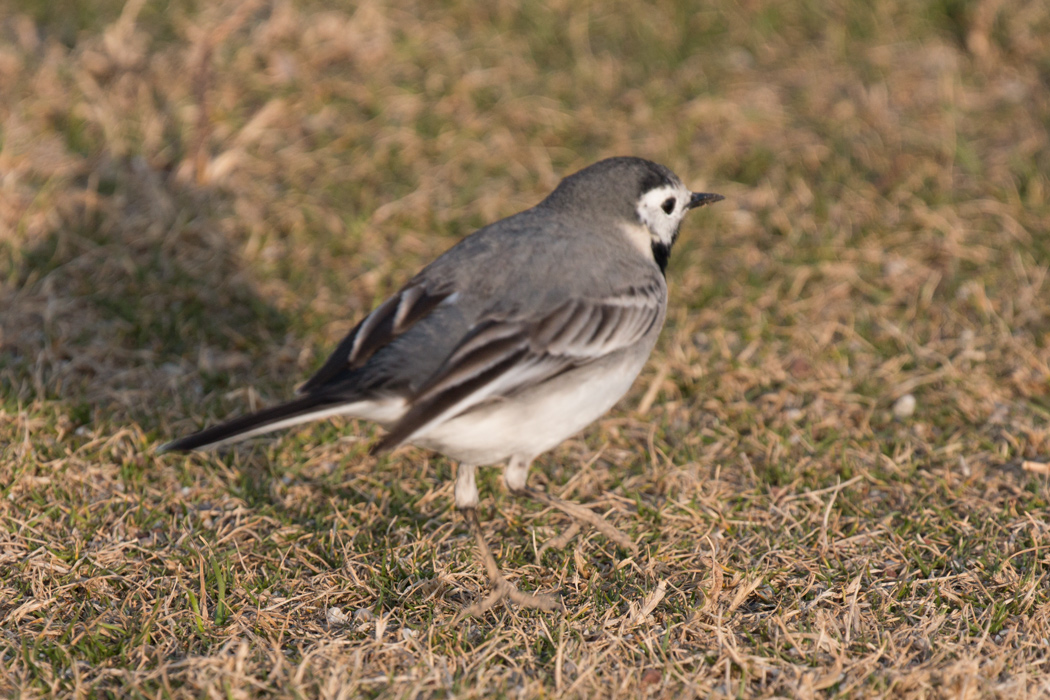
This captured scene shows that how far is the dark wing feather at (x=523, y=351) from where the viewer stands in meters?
4.37

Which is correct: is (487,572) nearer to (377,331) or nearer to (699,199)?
(377,331)

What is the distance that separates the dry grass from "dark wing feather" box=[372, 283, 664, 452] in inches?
34.6

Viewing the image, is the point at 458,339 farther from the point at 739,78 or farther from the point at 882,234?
the point at 739,78

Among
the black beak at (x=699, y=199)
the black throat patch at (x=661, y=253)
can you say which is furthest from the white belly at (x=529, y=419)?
the black beak at (x=699, y=199)

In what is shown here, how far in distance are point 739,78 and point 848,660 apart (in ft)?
20.2

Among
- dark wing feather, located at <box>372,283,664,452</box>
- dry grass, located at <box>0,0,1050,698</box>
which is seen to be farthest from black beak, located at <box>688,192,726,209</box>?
dry grass, located at <box>0,0,1050,698</box>

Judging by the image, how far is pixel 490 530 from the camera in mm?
5367

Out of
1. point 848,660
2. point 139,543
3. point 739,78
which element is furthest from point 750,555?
point 739,78

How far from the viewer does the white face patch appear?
17.9 feet

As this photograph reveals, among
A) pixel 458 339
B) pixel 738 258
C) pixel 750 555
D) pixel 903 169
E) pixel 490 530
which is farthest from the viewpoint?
pixel 903 169

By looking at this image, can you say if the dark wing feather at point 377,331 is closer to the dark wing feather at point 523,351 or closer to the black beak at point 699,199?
the dark wing feather at point 523,351

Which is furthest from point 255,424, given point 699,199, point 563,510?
point 699,199

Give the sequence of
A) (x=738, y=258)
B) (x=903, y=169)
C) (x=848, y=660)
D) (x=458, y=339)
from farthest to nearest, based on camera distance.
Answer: (x=903, y=169), (x=738, y=258), (x=458, y=339), (x=848, y=660)

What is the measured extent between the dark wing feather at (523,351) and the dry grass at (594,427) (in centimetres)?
88
